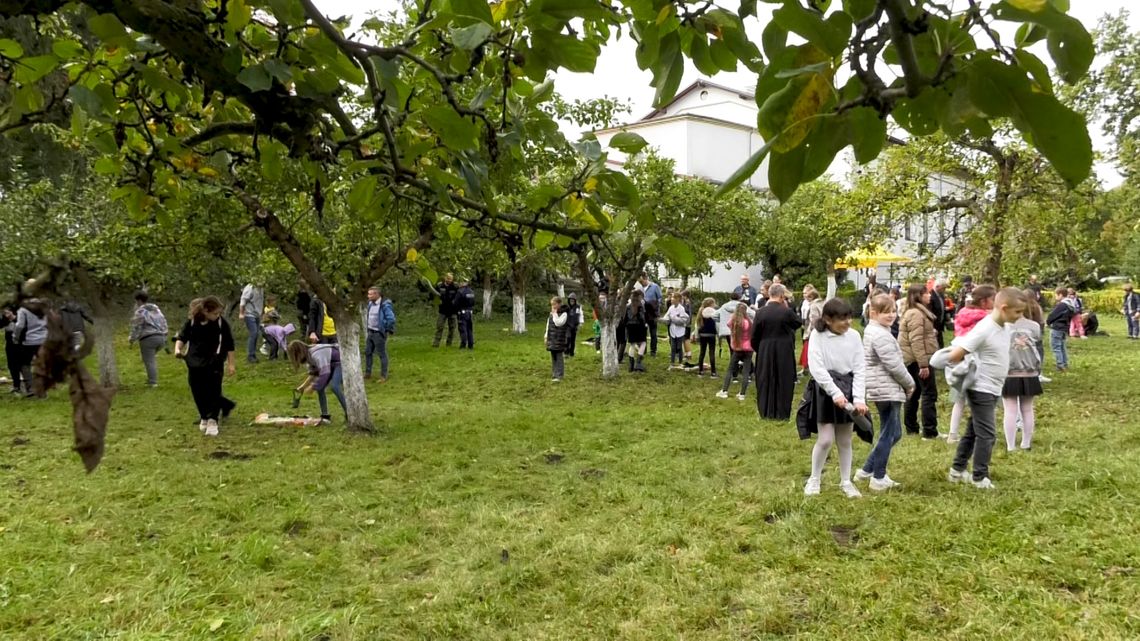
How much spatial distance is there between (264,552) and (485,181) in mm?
3682

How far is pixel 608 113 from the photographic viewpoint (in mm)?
9953

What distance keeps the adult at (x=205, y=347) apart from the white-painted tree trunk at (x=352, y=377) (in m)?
1.37

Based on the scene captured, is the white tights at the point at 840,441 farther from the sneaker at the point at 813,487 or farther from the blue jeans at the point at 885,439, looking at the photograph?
the blue jeans at the point at 885,439

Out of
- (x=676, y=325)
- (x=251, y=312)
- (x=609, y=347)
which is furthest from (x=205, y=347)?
(x=676, y=325)

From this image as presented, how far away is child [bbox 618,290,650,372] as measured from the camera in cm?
1311

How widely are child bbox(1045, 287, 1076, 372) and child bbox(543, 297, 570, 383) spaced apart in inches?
337

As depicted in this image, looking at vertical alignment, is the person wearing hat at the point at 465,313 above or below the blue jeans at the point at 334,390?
above

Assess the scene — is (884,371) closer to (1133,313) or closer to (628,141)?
(628,141)

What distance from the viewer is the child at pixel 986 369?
17.4ft

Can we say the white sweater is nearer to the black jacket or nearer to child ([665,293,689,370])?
child ([665,293,689,370])

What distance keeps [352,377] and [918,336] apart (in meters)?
6.46

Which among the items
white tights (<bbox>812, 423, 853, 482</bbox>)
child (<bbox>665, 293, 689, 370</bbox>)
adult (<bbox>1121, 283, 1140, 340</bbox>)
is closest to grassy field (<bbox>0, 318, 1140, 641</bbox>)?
white tights (<bbox>812, 423, 853, 482</bbox>)

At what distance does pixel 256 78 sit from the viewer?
1519 mm

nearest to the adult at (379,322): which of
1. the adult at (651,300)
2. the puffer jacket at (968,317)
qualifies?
the adult at (651,300)
